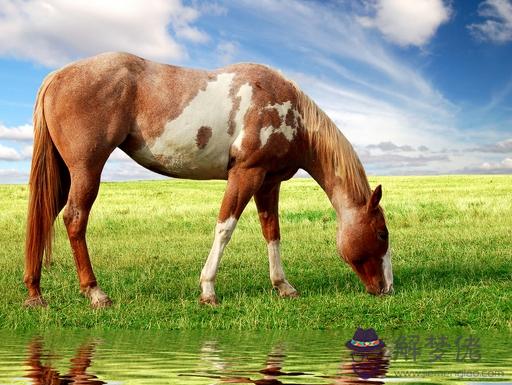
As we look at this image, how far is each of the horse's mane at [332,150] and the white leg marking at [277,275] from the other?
137 cm

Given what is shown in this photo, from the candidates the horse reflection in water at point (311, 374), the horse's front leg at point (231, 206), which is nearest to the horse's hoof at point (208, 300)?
the horse's front leg at point (231, 206)

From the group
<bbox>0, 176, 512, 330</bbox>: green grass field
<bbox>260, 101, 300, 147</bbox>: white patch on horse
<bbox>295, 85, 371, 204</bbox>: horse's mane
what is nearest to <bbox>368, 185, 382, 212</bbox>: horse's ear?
<bbox>295, 85, 371, 204</bbox>: horse's mane

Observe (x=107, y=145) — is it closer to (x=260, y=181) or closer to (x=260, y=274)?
(x=260, y=181)

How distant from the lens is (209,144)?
8.85m

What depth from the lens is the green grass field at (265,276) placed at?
771cm

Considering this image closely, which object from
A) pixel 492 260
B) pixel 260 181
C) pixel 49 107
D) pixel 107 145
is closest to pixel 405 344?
pixel 260 181

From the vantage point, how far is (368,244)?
30.1 ft

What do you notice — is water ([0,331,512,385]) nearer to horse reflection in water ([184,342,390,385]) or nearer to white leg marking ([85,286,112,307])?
horse reflection in water ([184,342,390,385])

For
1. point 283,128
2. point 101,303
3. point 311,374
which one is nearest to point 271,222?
point 283,128

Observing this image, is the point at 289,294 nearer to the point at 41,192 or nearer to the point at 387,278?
the point at 387,278

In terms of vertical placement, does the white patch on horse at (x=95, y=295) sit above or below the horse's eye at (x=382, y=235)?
below

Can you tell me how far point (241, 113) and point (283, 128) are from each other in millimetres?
600

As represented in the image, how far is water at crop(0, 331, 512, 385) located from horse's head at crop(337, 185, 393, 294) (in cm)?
237

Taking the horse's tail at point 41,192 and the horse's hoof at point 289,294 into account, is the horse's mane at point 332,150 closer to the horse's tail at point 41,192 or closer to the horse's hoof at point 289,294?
the horse's hoof at point 289,294
